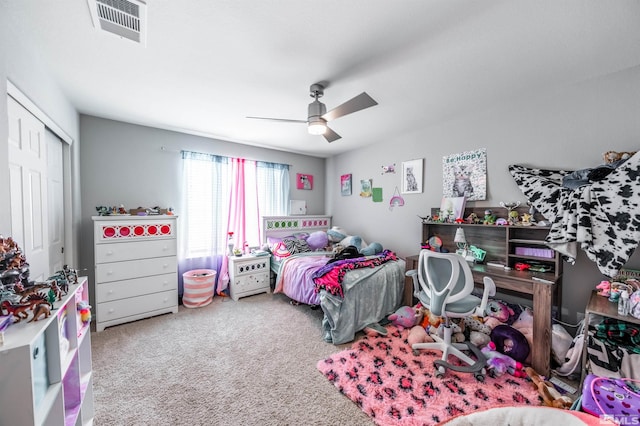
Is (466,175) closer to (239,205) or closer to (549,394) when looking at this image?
(549,394)

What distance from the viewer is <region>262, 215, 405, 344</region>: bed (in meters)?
2.54

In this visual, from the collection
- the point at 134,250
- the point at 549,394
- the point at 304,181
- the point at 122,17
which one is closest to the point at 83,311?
the point at 134,250

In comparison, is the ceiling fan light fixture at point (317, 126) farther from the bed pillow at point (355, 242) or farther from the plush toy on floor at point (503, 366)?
the plush toy on floor at point (503, 366)

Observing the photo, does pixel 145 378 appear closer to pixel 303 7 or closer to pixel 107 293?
pixel 107 293

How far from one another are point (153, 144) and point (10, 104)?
1.96 meters

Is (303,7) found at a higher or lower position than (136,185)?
higher

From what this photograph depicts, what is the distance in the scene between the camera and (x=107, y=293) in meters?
2.73

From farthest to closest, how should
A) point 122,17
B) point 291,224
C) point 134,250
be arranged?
point 291,224 → point 134,250 → point 122,17

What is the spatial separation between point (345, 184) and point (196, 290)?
9.98 feet

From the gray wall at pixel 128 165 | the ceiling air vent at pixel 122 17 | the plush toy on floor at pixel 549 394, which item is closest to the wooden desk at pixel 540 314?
the plush toy on floor at pixel 549 394

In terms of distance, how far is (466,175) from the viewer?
9.80 ft

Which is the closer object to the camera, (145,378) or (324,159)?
(145,378)

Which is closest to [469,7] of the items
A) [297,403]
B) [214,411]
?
[297,403]

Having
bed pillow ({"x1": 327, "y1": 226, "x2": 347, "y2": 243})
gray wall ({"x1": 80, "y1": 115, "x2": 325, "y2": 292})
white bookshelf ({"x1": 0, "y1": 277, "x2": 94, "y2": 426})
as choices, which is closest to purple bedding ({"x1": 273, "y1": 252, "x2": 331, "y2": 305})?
bed pillow ({"x1": 327, "y1": 226, "x2": 347, "y2": 243})
